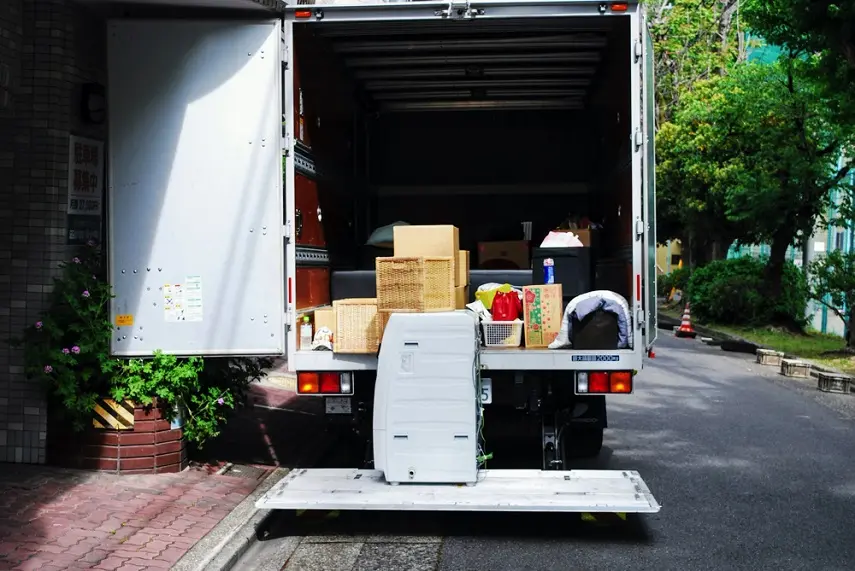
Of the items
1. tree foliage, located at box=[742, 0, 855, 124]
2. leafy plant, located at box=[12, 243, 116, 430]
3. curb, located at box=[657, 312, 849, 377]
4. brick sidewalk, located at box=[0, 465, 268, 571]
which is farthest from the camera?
curb, located at box=[657, 312, 849, 377]

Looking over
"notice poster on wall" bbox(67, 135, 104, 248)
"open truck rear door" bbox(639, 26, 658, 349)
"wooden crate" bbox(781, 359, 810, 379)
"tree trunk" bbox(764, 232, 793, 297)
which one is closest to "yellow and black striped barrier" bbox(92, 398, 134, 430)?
"notice poster on wall" bbox(67, 135, 104, 248)

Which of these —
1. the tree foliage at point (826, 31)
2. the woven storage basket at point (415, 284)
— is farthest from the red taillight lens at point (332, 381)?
the tree foliage at point (826, 31)

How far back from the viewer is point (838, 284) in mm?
17250

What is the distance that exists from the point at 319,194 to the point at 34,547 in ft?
11.7

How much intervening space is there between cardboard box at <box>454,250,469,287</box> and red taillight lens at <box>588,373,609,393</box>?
3.80 ft

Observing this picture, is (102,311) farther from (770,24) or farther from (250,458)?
(770,24)

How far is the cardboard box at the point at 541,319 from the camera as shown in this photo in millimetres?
6738

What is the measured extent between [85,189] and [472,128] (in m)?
4.50

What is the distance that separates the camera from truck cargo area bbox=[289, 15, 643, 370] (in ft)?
23.5

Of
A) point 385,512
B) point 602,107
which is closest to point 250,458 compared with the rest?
point 385,512

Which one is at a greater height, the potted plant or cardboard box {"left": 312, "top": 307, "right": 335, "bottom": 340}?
cardboard box {"left": 312, "top": 307, "right": 335, "bottom": 340}

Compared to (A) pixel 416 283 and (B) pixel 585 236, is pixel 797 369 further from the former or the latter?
(A) pixel 416 283

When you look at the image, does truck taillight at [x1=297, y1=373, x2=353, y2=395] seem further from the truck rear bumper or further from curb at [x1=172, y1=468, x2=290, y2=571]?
curb at [x1=172, y1=468, x2=290, y2=571]

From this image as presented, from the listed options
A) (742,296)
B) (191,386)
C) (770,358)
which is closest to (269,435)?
(191,386)
